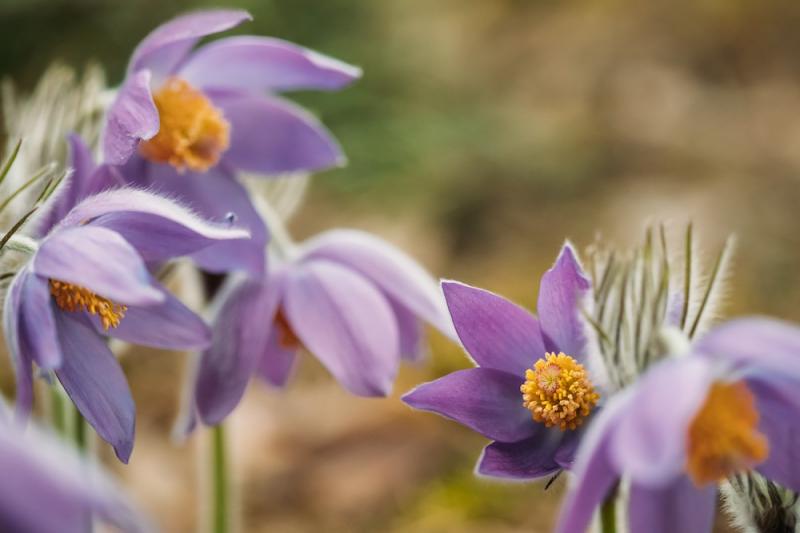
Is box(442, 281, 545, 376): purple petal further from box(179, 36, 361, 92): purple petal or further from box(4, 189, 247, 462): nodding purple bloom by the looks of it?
box(179, 36, 361, 92): purple petal

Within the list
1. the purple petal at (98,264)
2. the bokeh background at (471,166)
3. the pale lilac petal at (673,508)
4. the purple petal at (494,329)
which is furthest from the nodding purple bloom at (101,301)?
the bokeh background at (471,166)

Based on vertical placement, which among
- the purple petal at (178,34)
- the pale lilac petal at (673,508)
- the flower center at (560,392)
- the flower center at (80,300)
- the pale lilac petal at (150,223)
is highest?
the purple petal at (178,34)

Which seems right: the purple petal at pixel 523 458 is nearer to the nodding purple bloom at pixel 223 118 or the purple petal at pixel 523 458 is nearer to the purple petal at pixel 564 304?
the purple petal at pixel 564 304

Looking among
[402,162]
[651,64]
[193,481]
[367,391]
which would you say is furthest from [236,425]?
[651,64]

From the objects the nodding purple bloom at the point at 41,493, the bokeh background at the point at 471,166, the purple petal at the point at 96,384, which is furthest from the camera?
the bokeh background at the point at 471,166

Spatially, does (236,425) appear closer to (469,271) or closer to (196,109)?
(469,271)

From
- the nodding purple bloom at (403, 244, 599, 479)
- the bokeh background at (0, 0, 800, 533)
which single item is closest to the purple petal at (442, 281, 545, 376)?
the nodding purple bloom at (403, 244, 599, 479)
